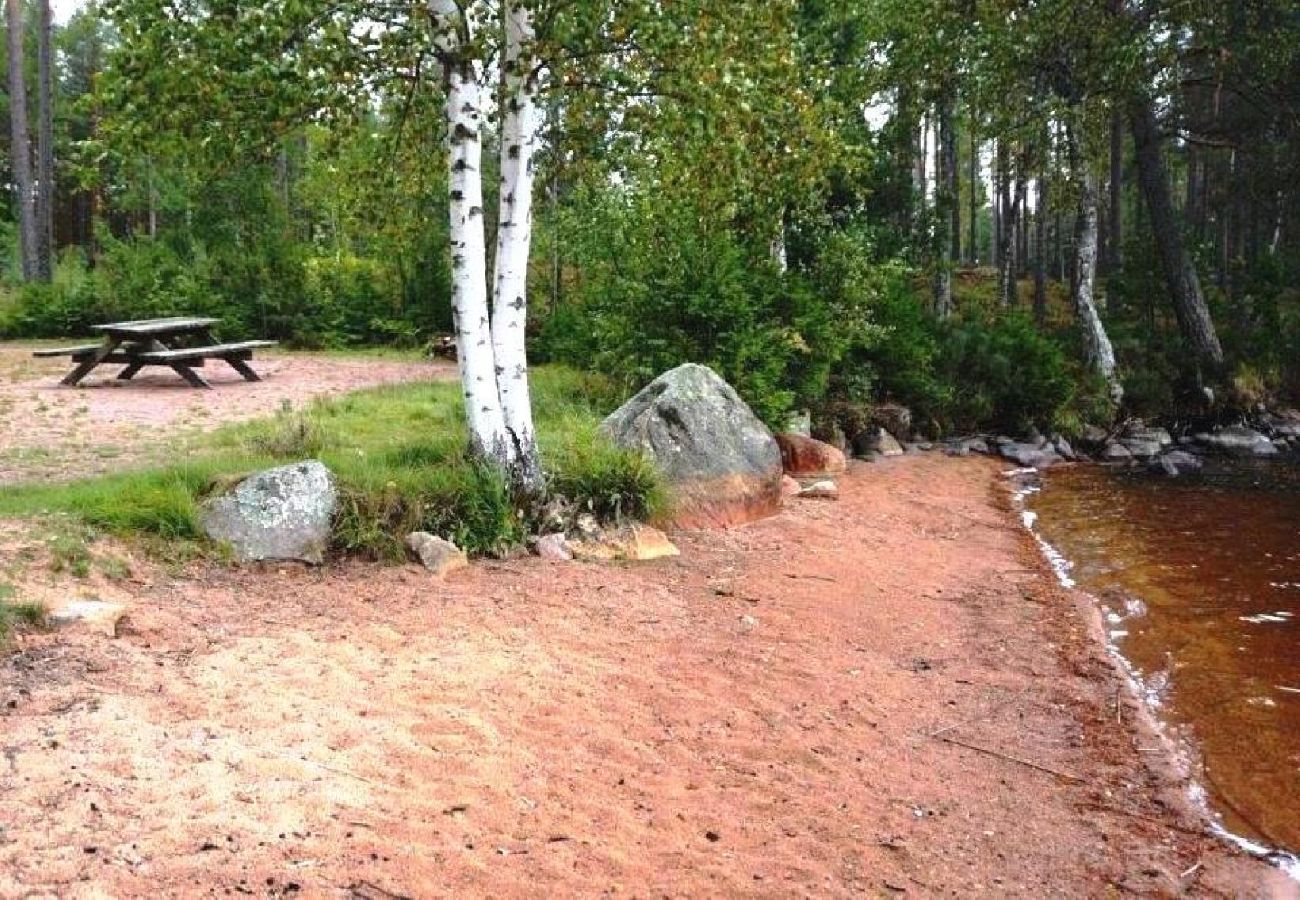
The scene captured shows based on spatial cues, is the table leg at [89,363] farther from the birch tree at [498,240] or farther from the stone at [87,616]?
the stone at [87,616]

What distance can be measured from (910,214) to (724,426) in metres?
11.4

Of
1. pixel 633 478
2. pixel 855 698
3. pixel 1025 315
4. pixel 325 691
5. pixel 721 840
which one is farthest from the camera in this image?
pixel 1025 315

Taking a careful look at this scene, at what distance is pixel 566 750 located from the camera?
4.34 metres

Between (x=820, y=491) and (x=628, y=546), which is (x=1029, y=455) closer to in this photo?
(x=820, y=491)

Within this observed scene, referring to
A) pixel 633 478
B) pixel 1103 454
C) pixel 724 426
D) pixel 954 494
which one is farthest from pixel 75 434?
pixel 1103 454

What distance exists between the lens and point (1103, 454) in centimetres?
1555

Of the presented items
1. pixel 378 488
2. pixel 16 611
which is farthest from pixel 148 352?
pixel 16 611

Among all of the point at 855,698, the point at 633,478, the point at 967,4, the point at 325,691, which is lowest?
the point at 855,698

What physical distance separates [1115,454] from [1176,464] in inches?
44.6

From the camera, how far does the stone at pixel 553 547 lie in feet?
23.4

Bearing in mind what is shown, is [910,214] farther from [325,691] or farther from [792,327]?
[325,691]

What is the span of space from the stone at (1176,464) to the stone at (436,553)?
10.9 meters

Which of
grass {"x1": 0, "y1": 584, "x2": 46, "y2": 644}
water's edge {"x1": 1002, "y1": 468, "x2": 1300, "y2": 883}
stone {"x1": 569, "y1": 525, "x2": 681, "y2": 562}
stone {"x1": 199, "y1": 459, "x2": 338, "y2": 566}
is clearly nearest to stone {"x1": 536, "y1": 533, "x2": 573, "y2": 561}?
stone {"x1": 569, "y1": 525, "x2": 681, "y2": 562}

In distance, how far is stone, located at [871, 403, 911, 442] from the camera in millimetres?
14258
